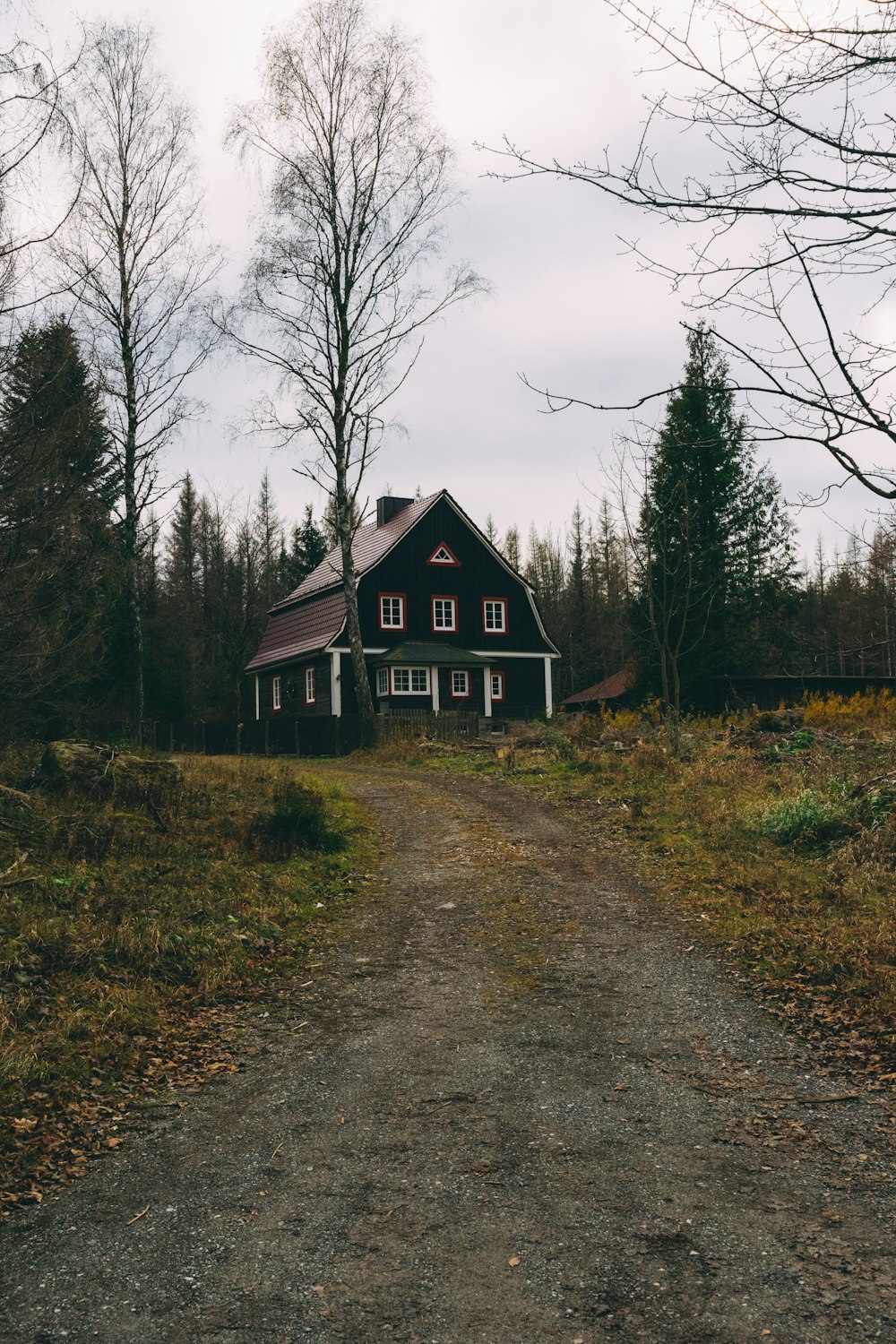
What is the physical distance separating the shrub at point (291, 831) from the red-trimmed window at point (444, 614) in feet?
76.9

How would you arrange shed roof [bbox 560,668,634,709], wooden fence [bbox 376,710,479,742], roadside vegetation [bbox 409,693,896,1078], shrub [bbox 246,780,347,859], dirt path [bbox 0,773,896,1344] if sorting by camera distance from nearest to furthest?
1. dirt path [bbox 0,773,896,1344]
2. roadside vegetation [bbox 409,693,896,1078]
3. shrub [bbox 246,780,347,859]
4. wooden fence [bbox 376,710,479,742]
5. shed roof [bbox 560,668,634,709]

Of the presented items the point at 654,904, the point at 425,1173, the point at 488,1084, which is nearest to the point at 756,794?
the point at 654,904

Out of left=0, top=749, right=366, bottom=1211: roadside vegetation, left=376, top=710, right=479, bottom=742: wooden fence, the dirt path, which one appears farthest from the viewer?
left=376, top=710, right=479, bottom=742: wooden fence

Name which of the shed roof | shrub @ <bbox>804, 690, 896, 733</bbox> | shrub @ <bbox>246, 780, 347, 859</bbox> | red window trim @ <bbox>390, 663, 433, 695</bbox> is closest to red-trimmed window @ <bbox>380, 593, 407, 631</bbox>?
red window trim @ <bbox>390, 663, 433, 695</bbox>

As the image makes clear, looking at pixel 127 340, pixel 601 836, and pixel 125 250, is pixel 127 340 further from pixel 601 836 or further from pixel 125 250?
pixel 601 836

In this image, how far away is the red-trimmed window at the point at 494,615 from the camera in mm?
37594

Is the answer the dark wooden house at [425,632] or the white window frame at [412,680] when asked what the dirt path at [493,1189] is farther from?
the dark wooden house at [425,632]

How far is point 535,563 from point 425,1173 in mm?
84695

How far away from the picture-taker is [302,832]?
12.6 m

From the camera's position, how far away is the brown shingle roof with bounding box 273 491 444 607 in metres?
36.2

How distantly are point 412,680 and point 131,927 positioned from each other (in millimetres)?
26089

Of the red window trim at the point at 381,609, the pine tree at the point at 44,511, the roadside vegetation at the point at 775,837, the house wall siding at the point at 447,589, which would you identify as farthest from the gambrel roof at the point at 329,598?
the pine tree at the point at 44,511

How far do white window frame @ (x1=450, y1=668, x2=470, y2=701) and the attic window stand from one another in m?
4.26

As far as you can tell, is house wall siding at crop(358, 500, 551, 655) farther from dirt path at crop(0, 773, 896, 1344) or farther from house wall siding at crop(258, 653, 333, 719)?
dirt path at crop(0, 773, 896, 1344)
